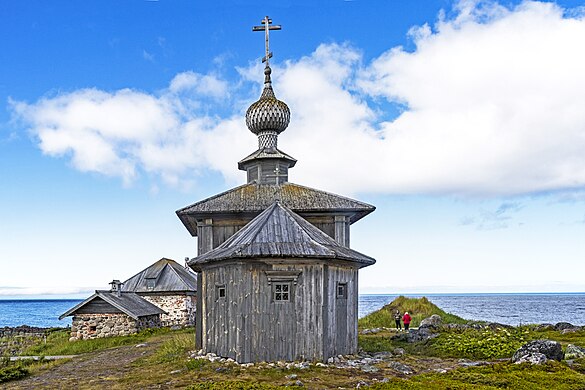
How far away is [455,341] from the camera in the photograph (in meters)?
20.3

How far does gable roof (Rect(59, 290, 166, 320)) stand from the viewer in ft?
98.9

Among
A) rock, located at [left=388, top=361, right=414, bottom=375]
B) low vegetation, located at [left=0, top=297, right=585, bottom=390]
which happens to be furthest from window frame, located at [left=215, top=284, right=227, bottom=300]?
rock, located at [left=388, top=361, right=414, bottom=375]

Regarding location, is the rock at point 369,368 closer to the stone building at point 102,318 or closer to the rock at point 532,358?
the rock at point 532,358

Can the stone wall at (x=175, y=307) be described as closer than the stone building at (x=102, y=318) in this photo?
No

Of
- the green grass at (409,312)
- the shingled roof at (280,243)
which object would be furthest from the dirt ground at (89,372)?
the green grass at (409,312)

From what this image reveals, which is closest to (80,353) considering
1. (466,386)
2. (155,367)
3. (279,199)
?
(155,367)

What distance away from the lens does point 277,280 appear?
1656cm

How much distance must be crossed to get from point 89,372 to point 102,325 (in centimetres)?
1396

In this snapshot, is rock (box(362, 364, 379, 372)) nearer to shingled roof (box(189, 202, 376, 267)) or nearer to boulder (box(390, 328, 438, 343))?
Result: shingled roof (box(189, 202, 376, 267))

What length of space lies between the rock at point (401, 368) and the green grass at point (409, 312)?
18734mm

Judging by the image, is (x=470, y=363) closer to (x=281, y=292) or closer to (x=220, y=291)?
(x=281, y=292)

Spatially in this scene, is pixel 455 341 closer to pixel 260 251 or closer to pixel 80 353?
pixel 260 251

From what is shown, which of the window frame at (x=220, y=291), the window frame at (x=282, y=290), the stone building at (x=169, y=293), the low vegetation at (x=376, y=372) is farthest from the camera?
the stone building at (x=169, y=293)

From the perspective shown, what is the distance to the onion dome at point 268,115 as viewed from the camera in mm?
23438
